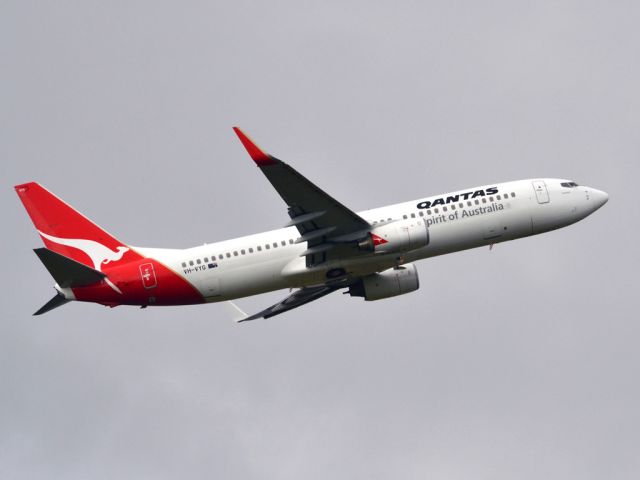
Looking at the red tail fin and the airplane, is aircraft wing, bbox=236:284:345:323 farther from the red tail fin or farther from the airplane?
the red tail fin

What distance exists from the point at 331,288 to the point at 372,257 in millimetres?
7563

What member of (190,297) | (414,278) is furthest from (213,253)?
(414,278)

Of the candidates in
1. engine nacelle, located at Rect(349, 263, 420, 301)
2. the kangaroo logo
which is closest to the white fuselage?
the kangaroo logo

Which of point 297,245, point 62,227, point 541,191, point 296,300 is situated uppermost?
point 62,227

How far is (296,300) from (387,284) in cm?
665

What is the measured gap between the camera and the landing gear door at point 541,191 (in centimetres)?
7169

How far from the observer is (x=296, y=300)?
76562 millimetres

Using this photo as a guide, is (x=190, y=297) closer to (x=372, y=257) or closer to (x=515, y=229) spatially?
(x=372, y=257)

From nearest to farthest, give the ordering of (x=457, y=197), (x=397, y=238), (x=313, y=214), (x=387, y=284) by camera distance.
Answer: (x=313, y=214)
(x=397, y=238)
(x=457, y=197)
(x=387, y=284)

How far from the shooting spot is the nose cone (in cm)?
7400

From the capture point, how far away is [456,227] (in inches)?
2739

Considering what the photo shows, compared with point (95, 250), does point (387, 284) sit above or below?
below

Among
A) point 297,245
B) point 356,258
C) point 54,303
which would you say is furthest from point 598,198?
point 54,303

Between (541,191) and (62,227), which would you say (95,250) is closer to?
(62,227)
